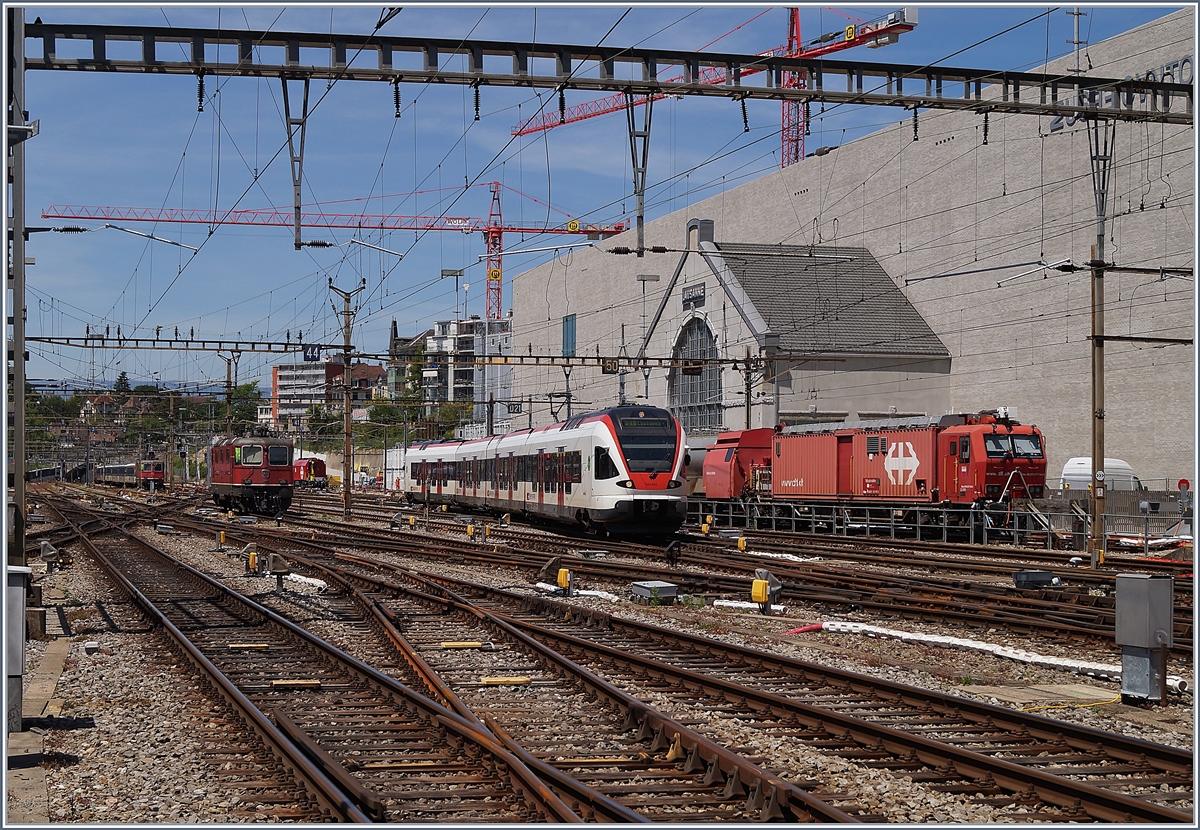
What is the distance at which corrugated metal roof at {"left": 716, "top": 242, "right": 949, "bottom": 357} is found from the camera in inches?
2178

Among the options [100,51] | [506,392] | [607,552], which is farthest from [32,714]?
[506,392]

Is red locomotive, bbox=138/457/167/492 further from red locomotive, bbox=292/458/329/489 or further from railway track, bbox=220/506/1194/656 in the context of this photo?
railway track, bbox=220/506/1194/656

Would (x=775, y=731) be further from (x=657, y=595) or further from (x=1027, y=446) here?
(x=1027, y=446)

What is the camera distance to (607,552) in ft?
88.5

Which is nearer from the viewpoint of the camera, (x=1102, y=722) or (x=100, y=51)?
(x=1102, y=722)

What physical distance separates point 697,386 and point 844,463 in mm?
26946

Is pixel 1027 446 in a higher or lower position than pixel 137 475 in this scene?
higher

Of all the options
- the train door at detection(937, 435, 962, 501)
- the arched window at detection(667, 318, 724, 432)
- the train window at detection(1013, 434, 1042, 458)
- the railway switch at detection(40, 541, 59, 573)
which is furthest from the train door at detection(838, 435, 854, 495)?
the railway switch at detection(40, 541, 59, 573)

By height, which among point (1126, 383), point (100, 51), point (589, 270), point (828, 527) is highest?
point (589, 270)

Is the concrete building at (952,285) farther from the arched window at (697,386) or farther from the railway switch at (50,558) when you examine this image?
the railway switch at (50,558)

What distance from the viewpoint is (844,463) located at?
1489 inches

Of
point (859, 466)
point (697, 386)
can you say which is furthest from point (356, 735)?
point (697, 386)

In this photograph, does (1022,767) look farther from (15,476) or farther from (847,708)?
(15,476)

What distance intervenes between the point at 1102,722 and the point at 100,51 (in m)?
14.0
